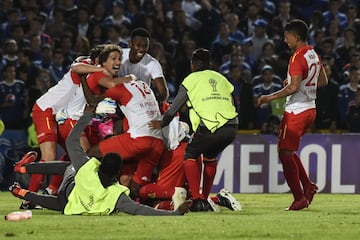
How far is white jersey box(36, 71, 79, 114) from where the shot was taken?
1436 centimetres

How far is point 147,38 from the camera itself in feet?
48.0

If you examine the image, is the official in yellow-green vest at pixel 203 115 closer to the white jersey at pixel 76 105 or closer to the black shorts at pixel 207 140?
the black shorts at pixel 207 140

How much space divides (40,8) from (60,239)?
524 inches

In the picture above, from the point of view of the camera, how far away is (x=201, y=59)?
44.7 feet

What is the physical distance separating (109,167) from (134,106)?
1.56 m

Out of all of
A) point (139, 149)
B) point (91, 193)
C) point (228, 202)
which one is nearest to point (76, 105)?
point (139, 149)

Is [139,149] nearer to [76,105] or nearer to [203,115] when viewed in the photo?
[203,115]

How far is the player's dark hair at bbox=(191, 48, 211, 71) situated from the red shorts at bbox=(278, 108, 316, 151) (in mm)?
1197

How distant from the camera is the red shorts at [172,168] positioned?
14.1 metres

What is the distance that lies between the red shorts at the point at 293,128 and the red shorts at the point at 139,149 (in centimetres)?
148

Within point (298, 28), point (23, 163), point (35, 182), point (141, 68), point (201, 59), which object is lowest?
point (35, 182)

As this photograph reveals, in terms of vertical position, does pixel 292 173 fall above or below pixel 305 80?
below

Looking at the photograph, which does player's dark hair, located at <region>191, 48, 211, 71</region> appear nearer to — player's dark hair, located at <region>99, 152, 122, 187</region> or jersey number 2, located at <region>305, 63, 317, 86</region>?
jersey number 2, located at <region>305, 63, 317, 86</region>

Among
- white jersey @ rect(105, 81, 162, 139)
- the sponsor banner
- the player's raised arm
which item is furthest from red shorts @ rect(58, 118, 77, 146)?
the sponsor banner
